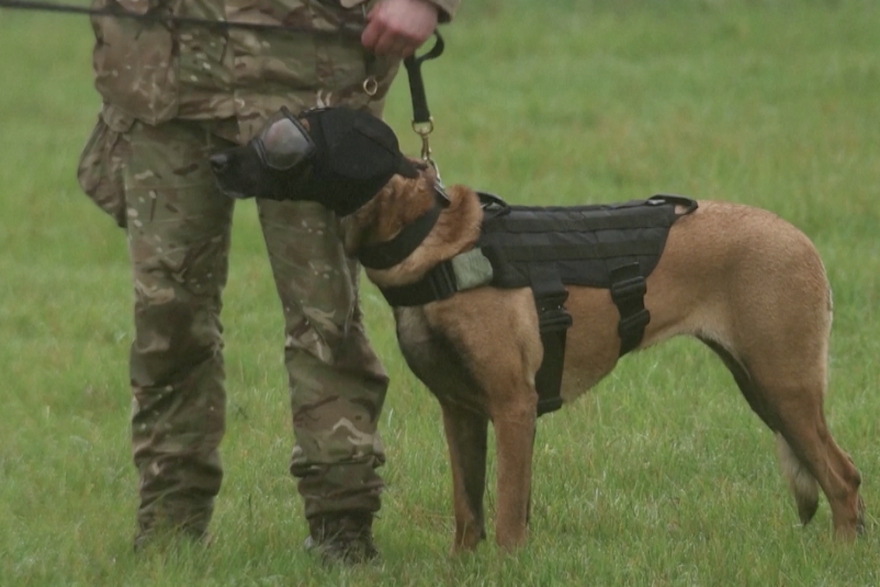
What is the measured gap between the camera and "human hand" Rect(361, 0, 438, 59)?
4.10 m

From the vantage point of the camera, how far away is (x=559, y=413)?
6.24 metres

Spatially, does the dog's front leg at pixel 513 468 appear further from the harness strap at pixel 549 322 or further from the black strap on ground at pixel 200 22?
the black strap on ground at pixel 200 22

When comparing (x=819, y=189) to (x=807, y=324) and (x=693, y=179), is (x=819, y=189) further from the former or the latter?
(x=807, y=324)

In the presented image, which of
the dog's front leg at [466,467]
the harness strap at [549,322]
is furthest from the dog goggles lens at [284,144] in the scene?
the dog's front leg at [466,467]

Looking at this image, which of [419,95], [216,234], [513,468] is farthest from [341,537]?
[419,95]

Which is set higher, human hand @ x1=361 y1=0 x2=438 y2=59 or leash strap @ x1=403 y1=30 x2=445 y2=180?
human hand @ x1=361 y1=0 x2=438 y2=59

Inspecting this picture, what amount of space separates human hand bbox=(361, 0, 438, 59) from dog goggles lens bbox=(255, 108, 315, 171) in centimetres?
32

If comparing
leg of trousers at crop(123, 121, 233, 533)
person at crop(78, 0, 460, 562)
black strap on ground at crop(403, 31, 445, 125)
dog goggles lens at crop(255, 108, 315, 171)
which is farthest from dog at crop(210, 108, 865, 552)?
leg of trousers at crop(123, 121, 233, 533)

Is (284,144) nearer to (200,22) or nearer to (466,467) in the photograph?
(200,22)

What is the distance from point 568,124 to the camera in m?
12.7

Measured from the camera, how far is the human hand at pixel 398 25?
13.4 feet

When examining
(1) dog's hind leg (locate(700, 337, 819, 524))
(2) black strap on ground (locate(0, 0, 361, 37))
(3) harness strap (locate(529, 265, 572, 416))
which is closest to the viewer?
(2) black strap on ground (locate(0, 0, 361, 37))

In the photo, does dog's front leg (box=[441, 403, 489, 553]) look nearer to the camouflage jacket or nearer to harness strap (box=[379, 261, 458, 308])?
harness strap (box=[379, 261, 458, 308])

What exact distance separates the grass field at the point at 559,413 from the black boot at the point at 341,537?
0.08m
